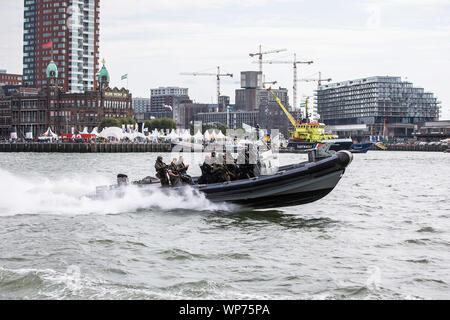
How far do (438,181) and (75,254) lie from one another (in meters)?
34.8

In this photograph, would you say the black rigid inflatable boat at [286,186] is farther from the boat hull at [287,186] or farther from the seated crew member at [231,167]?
the seated crew member at [231,167]

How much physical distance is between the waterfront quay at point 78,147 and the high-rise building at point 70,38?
261 ft

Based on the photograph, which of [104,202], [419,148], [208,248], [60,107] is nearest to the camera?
[208,248]

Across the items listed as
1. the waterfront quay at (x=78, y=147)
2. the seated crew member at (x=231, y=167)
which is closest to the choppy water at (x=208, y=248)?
the seated crew member at (x=231, y=167)

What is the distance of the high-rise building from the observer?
192000 mm

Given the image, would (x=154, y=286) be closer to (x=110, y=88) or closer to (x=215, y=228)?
(x=215, y=228)

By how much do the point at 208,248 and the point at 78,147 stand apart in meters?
98.8

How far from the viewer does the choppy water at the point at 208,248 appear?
41.2 ft

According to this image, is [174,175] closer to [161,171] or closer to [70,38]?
[161,171]

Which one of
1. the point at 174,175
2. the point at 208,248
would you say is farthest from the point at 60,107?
the point at 208,248

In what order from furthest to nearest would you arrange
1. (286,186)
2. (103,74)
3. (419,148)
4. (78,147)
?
(103,74) < (419,148) < (78,147) < (286,186)

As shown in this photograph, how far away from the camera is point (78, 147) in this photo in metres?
112

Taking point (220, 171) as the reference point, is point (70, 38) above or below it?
above
